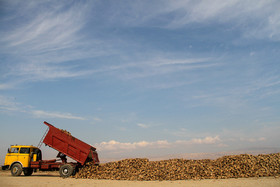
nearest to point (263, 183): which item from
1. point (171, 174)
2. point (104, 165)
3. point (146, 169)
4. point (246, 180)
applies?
point (246, 180)

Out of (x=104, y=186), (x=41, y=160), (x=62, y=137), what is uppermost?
(x=62, y=137)

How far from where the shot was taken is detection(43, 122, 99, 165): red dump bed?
18.0m

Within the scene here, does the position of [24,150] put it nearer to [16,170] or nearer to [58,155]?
[16,170]

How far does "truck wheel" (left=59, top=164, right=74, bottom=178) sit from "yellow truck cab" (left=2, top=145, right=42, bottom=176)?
8.84 feet

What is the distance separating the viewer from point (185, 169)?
17.6 m

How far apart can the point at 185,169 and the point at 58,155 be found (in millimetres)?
10615

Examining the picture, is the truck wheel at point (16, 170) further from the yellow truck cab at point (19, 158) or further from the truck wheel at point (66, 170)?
the truck wheel at point (66, 170)

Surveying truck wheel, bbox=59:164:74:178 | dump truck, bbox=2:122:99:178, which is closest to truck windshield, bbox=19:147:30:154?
dump truck, bbox=2:122:99:178

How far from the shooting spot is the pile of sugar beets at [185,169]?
661 inches

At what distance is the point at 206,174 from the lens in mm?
16750

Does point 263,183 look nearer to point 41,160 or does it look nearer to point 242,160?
point 242,160

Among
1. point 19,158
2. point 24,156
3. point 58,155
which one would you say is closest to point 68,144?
point 58,155

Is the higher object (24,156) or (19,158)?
(24,156)

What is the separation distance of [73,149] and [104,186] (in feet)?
16.4
